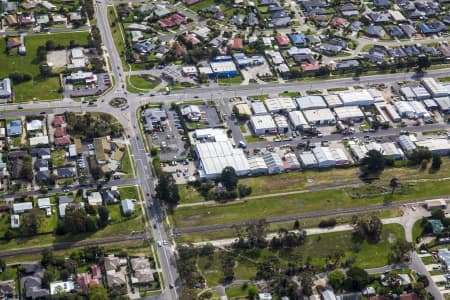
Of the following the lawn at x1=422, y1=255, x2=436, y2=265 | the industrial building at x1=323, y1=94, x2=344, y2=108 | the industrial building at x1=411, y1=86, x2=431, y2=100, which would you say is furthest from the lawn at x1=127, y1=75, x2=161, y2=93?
the lawn at x1=422, y1=255, x2=436, y2=265

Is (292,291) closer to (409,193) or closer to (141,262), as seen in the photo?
(141,262)

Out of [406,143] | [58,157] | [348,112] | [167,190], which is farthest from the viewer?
[348,112]

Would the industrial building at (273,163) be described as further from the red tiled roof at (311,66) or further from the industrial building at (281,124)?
the red tiled roof at (311,66)

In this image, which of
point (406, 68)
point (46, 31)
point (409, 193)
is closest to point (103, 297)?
point (409, 193)

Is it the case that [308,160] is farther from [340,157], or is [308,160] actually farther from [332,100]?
[332,100]

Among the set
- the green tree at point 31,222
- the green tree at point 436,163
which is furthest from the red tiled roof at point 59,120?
the green tree at point 436,163

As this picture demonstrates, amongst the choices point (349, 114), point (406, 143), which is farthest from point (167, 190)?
point (406, 143)
